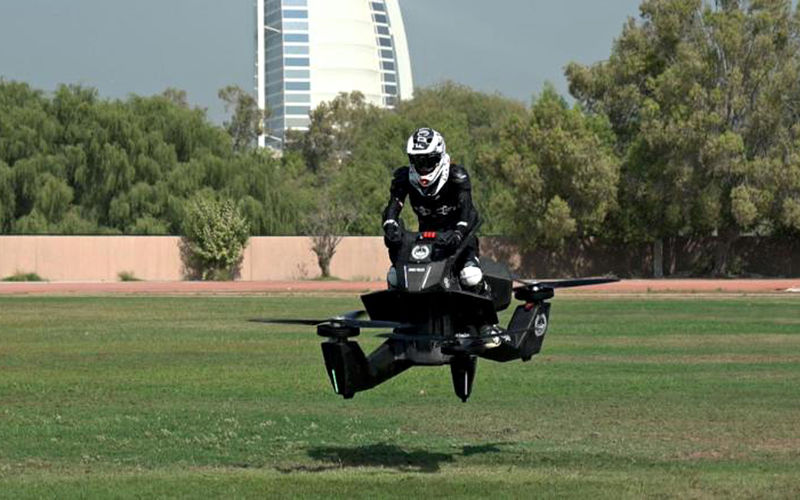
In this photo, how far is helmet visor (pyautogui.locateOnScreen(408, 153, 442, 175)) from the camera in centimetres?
1095

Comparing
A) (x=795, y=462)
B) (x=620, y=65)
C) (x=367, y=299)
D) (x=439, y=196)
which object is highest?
(x=620, y=65)

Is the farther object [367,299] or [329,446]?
[329,446]

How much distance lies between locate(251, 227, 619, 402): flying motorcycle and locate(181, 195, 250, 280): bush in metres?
61.3

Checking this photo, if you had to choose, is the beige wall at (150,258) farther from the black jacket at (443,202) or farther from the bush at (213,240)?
the black jacket at (443,202)

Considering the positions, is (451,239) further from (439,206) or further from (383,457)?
(383,457)

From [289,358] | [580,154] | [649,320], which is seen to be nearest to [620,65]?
[580,154]

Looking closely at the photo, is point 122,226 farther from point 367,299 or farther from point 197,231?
point 367,299

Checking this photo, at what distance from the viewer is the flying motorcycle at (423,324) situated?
10.6 m

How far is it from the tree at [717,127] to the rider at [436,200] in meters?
60.5

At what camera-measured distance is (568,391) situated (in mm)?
18766

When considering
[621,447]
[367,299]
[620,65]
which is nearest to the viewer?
[367,299]

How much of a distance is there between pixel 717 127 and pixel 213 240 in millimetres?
28203

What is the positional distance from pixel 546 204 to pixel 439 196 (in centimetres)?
6300

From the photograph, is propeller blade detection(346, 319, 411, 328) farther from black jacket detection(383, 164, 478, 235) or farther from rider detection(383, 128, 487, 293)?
black jacket detection(383, 164, 478, 235)
